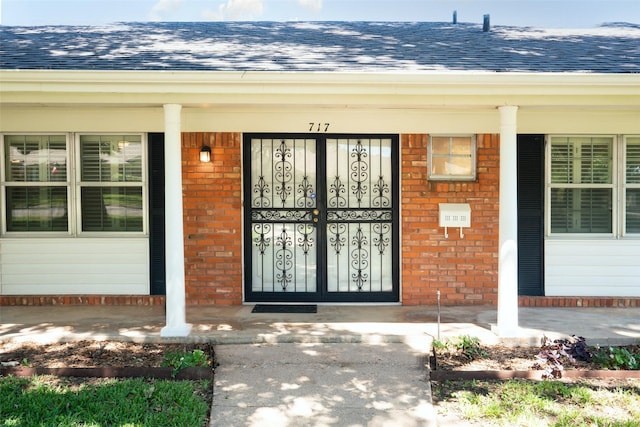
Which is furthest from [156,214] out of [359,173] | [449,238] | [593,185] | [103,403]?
[593,185]

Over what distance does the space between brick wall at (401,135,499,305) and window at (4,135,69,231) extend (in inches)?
176

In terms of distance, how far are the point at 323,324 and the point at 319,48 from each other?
3.20 meters

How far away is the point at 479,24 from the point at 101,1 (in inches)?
688

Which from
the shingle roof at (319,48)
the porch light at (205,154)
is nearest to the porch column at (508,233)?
the shingle roof at (319,48)

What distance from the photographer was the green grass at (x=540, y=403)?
418 cm

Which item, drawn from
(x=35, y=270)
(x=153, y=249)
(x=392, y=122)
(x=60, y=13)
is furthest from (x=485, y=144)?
(x=60, y=13)

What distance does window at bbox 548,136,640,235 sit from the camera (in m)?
7.43

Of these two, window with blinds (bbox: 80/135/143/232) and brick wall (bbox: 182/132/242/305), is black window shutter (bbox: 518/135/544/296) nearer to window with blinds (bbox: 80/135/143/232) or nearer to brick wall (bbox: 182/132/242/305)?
brick wall (bbox: 182/132/242/305)

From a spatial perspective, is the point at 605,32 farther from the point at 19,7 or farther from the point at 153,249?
the point at 19,7

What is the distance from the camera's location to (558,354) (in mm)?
5148

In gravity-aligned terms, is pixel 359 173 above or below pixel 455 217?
above

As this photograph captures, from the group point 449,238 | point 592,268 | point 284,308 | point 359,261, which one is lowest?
point 284,308

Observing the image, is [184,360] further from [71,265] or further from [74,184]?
[74,184]

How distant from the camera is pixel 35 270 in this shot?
7.45m
